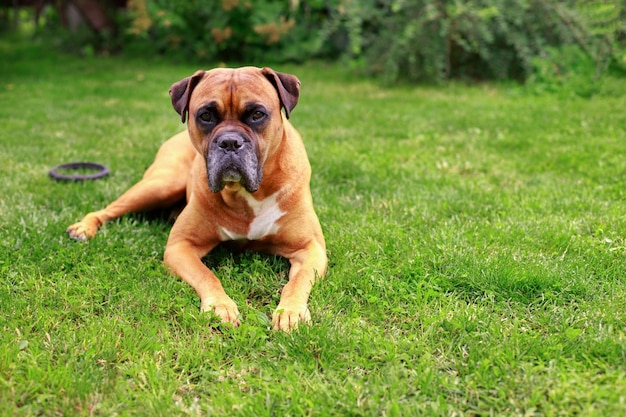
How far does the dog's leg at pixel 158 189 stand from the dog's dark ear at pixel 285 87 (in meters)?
1.13

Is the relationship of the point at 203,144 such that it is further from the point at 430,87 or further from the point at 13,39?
the point at 13,39

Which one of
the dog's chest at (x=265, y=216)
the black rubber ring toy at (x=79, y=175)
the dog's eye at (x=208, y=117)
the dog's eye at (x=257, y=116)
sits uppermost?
the dog's eye at (x=257, y=116)

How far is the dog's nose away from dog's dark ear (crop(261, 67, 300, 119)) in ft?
1.54

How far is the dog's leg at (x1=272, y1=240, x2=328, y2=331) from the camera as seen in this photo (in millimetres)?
2684

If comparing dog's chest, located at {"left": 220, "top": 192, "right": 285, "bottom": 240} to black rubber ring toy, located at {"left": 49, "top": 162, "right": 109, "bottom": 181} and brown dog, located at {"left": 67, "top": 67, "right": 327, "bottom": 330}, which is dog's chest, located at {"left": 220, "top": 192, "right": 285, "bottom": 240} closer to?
brown dog, located at {"left": 67, "top": 67, "right": 327, "bottom": 330}

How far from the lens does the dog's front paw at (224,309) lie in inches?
107

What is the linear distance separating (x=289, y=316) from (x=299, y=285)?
281 millimetres

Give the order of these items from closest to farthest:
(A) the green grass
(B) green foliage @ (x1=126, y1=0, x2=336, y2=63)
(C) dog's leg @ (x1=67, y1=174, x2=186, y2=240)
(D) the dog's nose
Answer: (A) the green grass < (D) the dog's nose < (C) dog's leg @ (x1=67, y1=174, x2=186, y2=240) < (B) green foliage @ (x1=126, y1=0, x2=336, y2=63)

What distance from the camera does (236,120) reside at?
3.17m

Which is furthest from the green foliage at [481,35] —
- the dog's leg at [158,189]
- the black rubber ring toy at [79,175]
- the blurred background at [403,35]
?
the dog's leg at [158,189]

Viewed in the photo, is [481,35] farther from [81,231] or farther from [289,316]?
[289,316]

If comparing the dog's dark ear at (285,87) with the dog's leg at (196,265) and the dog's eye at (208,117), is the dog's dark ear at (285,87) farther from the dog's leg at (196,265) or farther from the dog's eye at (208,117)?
the dog's leg at (196,265)

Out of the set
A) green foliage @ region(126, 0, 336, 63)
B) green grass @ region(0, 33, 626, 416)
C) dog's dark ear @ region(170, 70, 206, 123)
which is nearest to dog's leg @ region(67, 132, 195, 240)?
green grass @ region(0, 33, 626, 416)

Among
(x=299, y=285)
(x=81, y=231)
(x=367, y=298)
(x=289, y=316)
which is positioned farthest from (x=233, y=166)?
(x=81, y=231)
